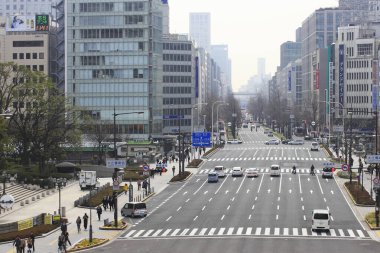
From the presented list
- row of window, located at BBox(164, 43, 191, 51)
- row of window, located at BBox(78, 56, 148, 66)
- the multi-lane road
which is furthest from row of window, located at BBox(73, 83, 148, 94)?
row of window, located at BBox(164, 43, 191, 51)

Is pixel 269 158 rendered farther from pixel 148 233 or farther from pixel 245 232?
pixel 148 233

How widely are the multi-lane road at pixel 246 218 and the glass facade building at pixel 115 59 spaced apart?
44859mm

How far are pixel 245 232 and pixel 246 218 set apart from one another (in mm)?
7404

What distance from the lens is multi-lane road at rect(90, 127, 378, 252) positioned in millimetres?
47562

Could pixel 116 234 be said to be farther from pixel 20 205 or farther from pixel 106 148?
pixel 106 148

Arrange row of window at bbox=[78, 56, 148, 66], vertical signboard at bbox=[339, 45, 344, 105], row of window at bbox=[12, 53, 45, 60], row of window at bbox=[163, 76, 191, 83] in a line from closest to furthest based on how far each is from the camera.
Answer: row of window at bbox=[78, 56, 148, 66], row of window at bbox=[12, 53, 45, 60], vertical signboard at bbox=[339, 45, 344, 105], row of window at bbox=[163, 76, 191, 83]

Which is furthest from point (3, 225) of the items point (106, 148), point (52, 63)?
point (52, 63)

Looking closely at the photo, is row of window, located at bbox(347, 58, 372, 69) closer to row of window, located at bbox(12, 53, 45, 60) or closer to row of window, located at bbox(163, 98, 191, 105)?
row of window, located at bbox(163, 98, 191, 105)

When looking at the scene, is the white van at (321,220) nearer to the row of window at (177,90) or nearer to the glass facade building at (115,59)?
the glass facade building at (115,59)

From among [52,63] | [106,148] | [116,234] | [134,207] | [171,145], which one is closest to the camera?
[116,234]

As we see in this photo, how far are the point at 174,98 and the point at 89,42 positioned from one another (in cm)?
4895

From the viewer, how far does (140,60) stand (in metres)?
141

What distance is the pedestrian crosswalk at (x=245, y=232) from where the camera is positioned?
51.4 meters

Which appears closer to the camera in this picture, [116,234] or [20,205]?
[116,234]
